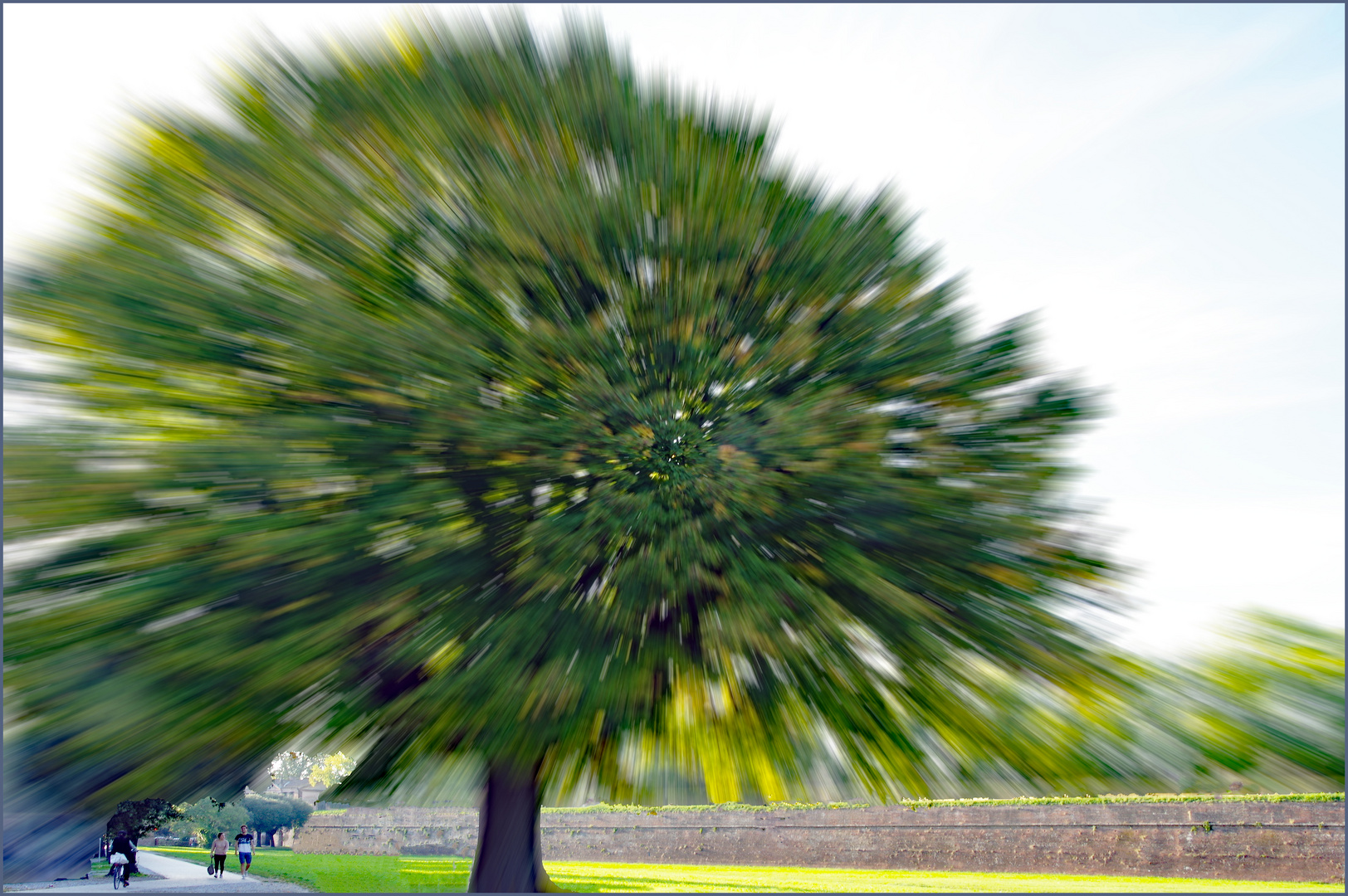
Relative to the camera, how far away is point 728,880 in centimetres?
1683

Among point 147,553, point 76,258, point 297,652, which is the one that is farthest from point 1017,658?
point 76,258

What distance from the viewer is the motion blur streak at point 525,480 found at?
558cm

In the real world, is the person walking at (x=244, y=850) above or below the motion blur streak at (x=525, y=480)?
below

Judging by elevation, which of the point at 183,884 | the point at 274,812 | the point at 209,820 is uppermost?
the point at 183,884

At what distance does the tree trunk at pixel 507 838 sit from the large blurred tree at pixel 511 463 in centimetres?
5

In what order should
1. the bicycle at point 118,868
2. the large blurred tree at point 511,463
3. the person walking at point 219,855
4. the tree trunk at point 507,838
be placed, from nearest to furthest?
the large blurred tree at point 511,463 → the tree trunk at point 507,838 → the bicycle at point 118,868 → the person walking at point 219,855

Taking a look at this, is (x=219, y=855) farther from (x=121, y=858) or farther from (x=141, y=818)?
(x=121, y=858)

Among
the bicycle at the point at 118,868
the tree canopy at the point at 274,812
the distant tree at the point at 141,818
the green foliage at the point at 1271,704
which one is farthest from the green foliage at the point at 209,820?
the green foliage at the point at 1271,704

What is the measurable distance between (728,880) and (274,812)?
17299 mm

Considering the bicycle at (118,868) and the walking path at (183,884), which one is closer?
the walking path at (183,884)

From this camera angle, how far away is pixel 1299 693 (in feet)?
22.2

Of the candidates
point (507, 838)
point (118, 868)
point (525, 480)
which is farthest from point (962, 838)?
point (118, 868)

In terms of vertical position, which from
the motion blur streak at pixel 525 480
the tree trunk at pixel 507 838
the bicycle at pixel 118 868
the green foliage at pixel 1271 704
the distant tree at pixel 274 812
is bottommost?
the distant tree at pixel 274 812

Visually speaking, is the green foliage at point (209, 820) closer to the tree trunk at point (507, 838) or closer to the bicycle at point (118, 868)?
the bicycle at point (118, 868)
